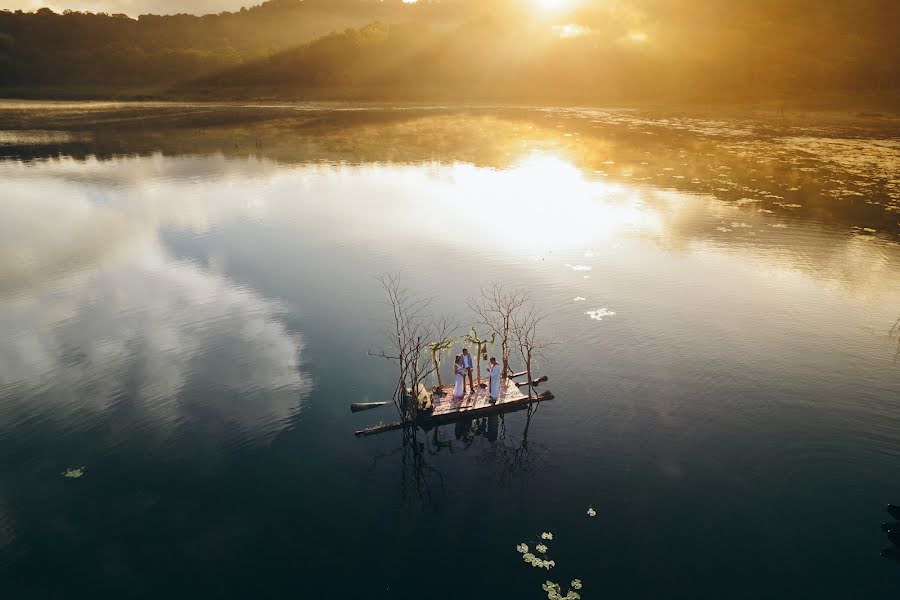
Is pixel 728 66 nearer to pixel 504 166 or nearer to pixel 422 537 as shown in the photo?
pixel 504 166

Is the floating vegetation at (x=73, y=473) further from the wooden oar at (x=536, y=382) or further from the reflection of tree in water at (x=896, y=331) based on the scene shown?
the reflection of tree in water at (x=896, y=331)

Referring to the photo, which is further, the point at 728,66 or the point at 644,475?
the point at 728,66

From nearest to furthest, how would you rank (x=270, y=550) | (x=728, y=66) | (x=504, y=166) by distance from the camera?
(x=270, y=550) < (x=504, y=166) < (x=728, y=66)

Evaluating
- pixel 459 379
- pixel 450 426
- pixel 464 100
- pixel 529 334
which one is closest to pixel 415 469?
pixel 450 426

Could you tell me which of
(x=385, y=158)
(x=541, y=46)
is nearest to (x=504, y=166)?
(x=385, y=158)

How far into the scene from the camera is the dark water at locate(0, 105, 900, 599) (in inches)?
648

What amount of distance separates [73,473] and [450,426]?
46.7ft

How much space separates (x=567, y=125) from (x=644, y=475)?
106214 mm

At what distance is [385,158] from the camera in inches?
3147

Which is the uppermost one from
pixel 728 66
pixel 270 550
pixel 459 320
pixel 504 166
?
pixel 728 66

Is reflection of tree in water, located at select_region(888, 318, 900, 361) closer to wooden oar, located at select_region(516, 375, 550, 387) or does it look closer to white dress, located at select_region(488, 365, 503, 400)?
wooden oar, located at select_region(516, 375, 550, 387)

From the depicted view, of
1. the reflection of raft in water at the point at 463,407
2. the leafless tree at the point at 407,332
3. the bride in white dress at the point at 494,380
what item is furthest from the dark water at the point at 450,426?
the bride in white dress at the point at 494,380

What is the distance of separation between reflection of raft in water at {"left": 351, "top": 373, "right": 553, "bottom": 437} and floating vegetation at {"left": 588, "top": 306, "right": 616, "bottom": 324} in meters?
9.92

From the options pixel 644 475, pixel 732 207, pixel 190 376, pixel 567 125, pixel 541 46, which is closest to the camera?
pixel 644 475
